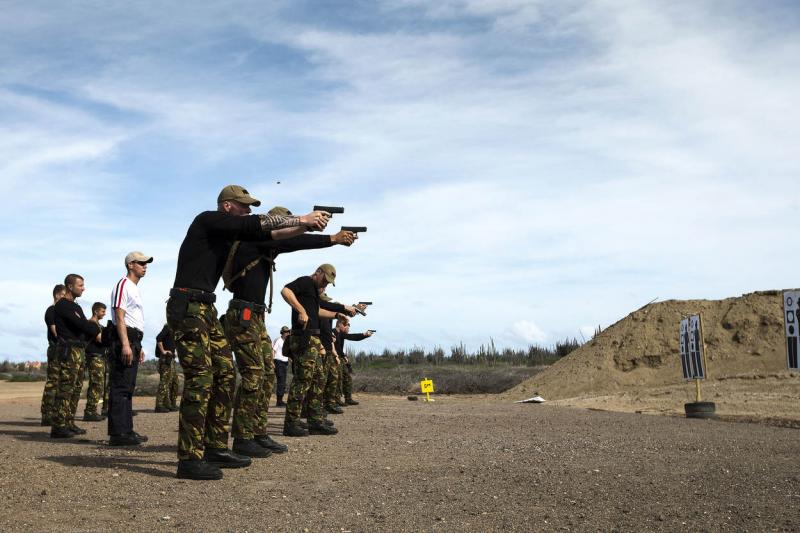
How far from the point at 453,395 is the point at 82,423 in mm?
18798

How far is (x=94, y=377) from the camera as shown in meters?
13.9

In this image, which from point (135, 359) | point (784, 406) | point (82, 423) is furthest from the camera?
point (784, 406)

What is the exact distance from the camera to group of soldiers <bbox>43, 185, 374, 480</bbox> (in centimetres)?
668

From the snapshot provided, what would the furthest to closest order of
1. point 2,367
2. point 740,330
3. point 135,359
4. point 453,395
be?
point 2,367
point 453,395
point 740,330
point 135,359

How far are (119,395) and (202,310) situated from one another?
3.33 meters

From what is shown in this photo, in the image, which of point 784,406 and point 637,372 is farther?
point 637,372

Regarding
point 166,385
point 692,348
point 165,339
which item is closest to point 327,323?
point 165,339

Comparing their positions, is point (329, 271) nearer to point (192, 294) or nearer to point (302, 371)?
point (302, 371)

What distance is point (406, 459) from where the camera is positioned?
8.35 meters

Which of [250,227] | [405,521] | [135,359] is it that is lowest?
[405,521]

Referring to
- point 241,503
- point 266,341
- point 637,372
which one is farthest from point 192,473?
point 637,372

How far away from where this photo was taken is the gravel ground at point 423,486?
5.40 m

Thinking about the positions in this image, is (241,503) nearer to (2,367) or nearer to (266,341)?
(266,341)

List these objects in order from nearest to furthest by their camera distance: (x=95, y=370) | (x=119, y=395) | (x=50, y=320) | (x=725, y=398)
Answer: (x=119, y=395)
(x=50, y=320)
(x=95, y=370)
(x=725, y=398)
